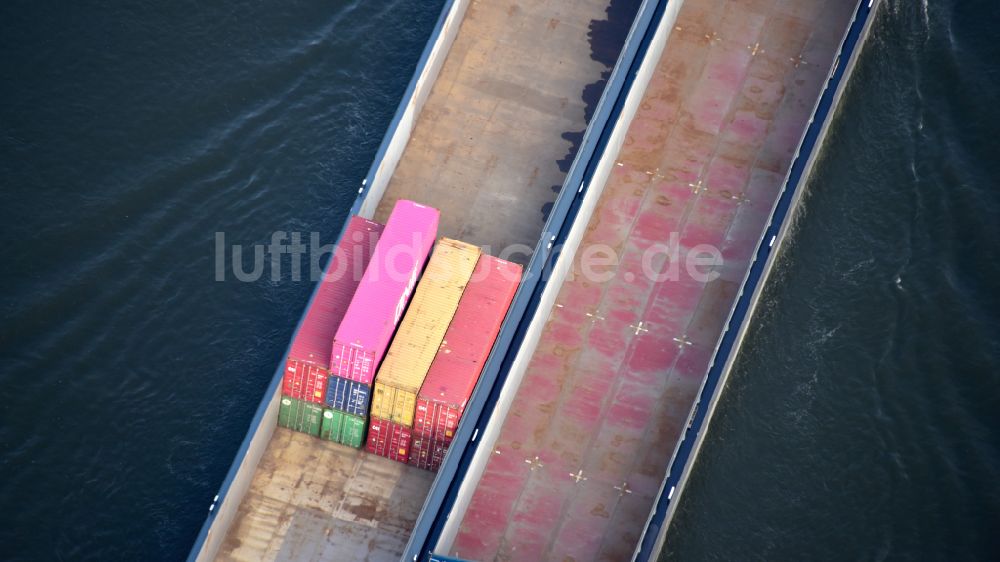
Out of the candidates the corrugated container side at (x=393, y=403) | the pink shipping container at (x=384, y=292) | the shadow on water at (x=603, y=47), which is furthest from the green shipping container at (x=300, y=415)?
the shadow on water at (x=603, y=47)

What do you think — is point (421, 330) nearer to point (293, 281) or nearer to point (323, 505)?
point (323, 505)

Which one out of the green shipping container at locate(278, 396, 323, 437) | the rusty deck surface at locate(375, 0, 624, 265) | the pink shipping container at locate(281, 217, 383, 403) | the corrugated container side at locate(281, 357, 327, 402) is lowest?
the green shipping container at locate(278, 396, 323, 437)

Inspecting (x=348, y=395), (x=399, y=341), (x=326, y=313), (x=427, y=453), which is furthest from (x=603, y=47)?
(x=427, y=453)

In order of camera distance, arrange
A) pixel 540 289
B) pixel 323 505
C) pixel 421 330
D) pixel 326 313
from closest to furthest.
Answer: pixel 323 505
pixel 421 330
pixel 326 313
pixel 540 289

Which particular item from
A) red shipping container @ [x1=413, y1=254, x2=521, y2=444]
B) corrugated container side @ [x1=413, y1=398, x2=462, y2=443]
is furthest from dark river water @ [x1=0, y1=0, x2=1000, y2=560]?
red shipping container @ [x1=413, y1=254, x2=521, y2=444]

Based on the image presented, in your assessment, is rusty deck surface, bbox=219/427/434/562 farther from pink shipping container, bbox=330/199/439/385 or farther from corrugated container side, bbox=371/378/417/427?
pink shipping container, bbox=330/199/439/385
